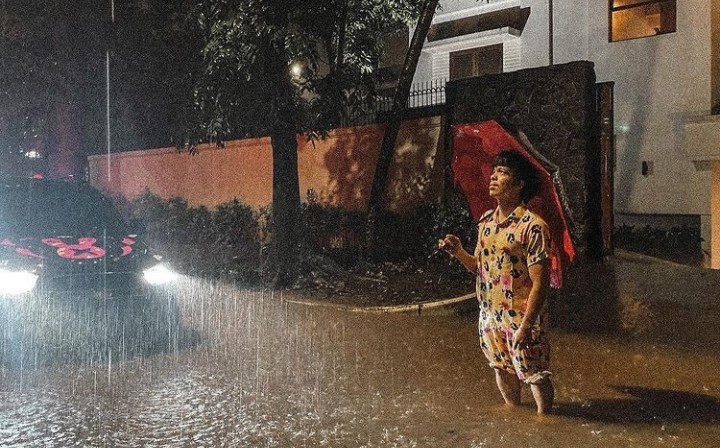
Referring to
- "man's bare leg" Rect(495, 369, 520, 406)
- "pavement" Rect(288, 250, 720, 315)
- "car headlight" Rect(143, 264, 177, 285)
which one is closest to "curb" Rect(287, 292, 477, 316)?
"pavement" Rect(288, 250, 720, 315)

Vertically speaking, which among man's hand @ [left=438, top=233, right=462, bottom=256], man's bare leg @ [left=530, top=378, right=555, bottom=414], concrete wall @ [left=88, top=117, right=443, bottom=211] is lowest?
man's bare leg @ [left=530, top=378, right=555, bottom=414]

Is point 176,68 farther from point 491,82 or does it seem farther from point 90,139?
point 90,139

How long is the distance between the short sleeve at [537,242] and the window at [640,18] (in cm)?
1215

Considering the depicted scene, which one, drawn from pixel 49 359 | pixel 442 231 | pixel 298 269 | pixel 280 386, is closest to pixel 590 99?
pixel 442 231

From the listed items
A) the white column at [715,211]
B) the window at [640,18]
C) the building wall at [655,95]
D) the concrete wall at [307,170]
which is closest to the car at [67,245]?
the concrete wall at [307,170]

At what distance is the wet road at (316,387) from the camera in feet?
14.8

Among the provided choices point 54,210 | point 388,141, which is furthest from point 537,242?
point 388,141

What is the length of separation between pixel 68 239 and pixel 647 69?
12190 millimetres

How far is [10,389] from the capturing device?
5.53m

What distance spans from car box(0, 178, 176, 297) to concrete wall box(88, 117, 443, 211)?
19.4 ft

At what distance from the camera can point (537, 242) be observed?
4.21m

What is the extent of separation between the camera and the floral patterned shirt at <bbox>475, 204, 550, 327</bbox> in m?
4.23

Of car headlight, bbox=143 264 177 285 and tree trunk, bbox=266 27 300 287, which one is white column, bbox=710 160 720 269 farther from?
car headlight, bbox=143 264 177 285

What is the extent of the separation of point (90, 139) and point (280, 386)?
1785 cm
